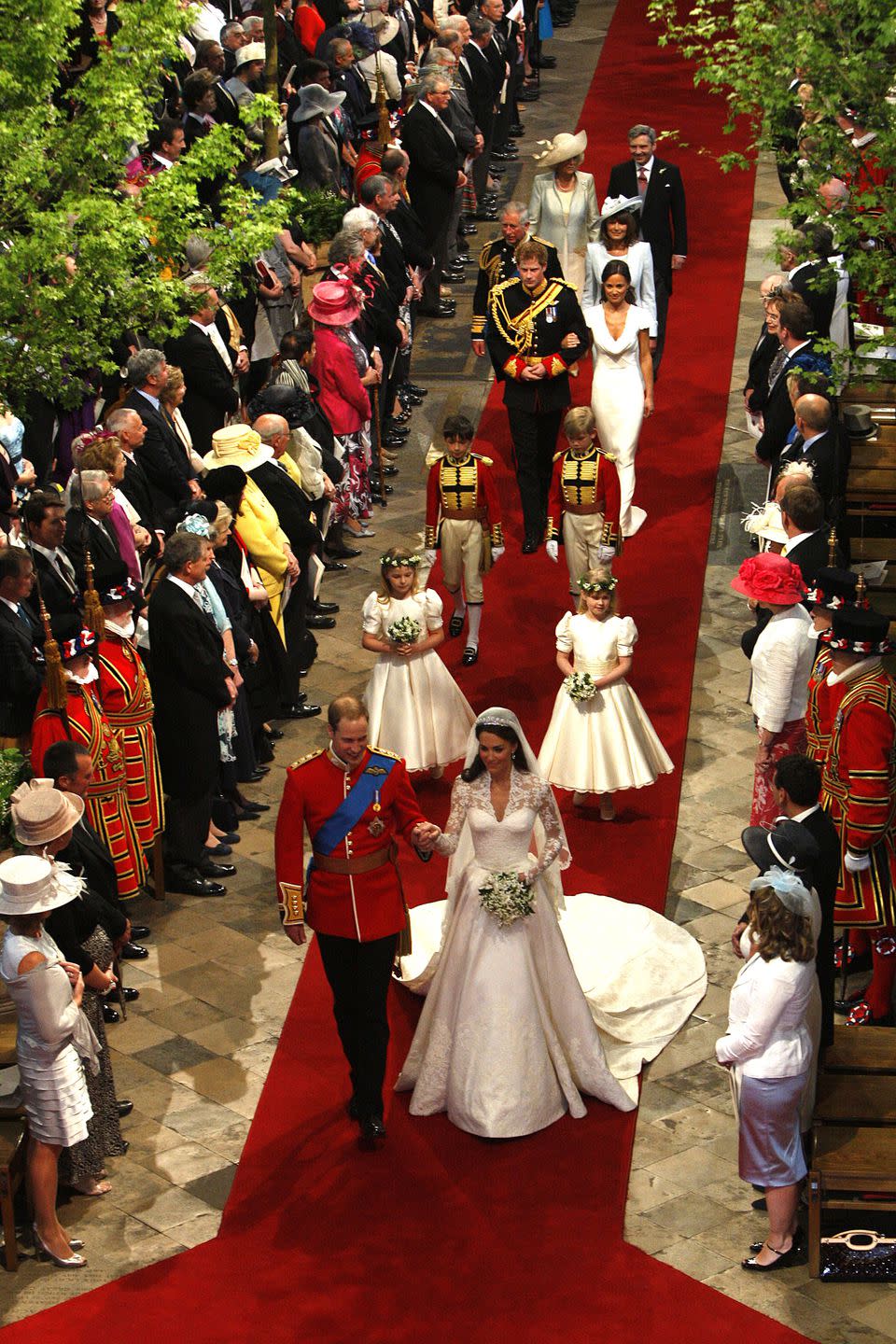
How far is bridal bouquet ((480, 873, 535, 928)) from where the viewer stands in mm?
8539

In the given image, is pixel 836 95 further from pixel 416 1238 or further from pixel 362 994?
pixel 416 1238

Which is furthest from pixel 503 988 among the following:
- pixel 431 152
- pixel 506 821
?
pixel 431 152

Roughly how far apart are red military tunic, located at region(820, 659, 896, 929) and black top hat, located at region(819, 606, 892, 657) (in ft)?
0.28

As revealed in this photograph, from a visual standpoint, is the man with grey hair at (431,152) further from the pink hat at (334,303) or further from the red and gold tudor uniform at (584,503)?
the red and gold tudor uniform at (584,503)

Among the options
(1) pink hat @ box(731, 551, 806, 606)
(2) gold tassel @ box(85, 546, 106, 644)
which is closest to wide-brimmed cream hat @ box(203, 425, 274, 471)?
(2) gold tassel @ box(85, 546, 106, 644)

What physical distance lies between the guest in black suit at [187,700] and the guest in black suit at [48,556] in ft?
1.49

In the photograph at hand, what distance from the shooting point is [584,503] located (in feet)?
40.2

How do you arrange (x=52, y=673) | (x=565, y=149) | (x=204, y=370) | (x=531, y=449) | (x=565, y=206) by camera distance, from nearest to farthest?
(x=52, y=673)
(x=204, y=370)
(x=531, y=449)
(x=565, y=149)
(x=565, y=206)

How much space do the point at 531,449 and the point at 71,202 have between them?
4.32 m

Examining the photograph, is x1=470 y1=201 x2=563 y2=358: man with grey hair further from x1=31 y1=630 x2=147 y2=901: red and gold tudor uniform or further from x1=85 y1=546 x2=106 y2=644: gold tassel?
x1=31 y1=630 x2=147 y2=901: red and gold tudor uniform

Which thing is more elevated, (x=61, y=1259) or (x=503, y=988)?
(x=503, y=988)

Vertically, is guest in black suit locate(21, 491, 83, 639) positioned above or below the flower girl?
above

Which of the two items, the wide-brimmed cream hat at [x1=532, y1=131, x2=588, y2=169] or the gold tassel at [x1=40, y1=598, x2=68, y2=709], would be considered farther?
the wide-brimmed cream hat at [x1=532, y1=131, x2=588, y2=169]

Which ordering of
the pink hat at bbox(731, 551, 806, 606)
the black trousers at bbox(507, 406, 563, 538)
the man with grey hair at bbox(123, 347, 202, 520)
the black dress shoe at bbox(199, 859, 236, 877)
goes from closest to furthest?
the pink hat at bbox(731, 551, 806, 606) → the black dress shoe at bbox(199, 859, 236, 877) → the man with grey hair at bbox(123, 347, 202, 520) → the black trousers at bbox(507, 406, 563, 538)
